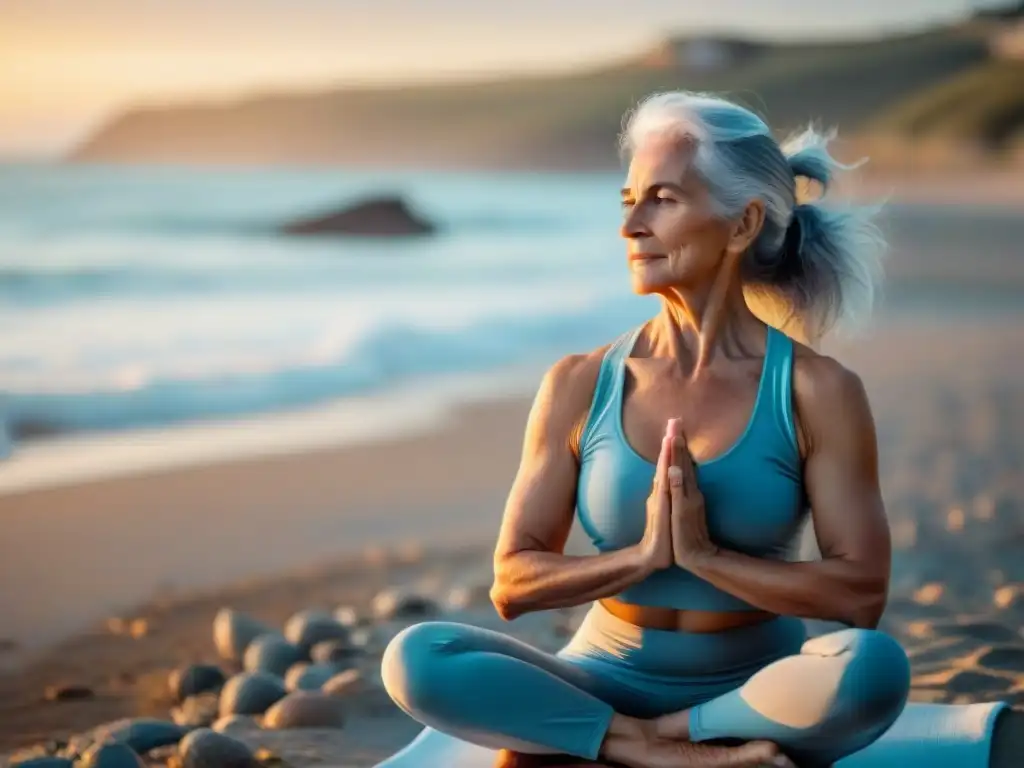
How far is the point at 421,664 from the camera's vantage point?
6.53 feet

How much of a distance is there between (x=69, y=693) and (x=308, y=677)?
21.8 inches

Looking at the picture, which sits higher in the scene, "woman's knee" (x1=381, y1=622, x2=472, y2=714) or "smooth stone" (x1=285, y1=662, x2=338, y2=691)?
"woman's knee" (x1=381, y1=622, x2=472, y2=714)

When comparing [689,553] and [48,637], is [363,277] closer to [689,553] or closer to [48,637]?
[48,637]

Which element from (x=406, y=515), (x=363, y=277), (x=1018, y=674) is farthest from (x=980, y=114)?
(x=1018, y=674)

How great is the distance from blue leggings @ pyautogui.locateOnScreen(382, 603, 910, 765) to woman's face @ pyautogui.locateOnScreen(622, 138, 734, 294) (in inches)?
19.7

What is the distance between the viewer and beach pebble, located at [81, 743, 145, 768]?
8.70 feet

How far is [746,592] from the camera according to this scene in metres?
1.94

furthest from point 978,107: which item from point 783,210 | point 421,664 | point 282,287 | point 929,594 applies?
point 421,664

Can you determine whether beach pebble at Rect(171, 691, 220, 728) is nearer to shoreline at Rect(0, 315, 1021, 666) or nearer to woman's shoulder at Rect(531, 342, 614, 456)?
shoreline at Rect(0, 315, 1021, 666)

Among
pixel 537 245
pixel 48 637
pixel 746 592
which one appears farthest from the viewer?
pixel 537 245

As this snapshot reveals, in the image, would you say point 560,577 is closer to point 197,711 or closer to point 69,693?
point 197,711

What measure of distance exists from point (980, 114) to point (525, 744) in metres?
17.0

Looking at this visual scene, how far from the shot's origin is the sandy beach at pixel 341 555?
3363 millimetres

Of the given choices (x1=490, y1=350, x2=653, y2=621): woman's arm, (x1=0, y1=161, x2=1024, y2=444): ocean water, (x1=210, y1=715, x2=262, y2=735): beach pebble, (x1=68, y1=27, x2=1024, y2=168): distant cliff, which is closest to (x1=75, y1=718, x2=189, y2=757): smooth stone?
(x1=210, y1=715, x2=262, y2=735): beach pebble
